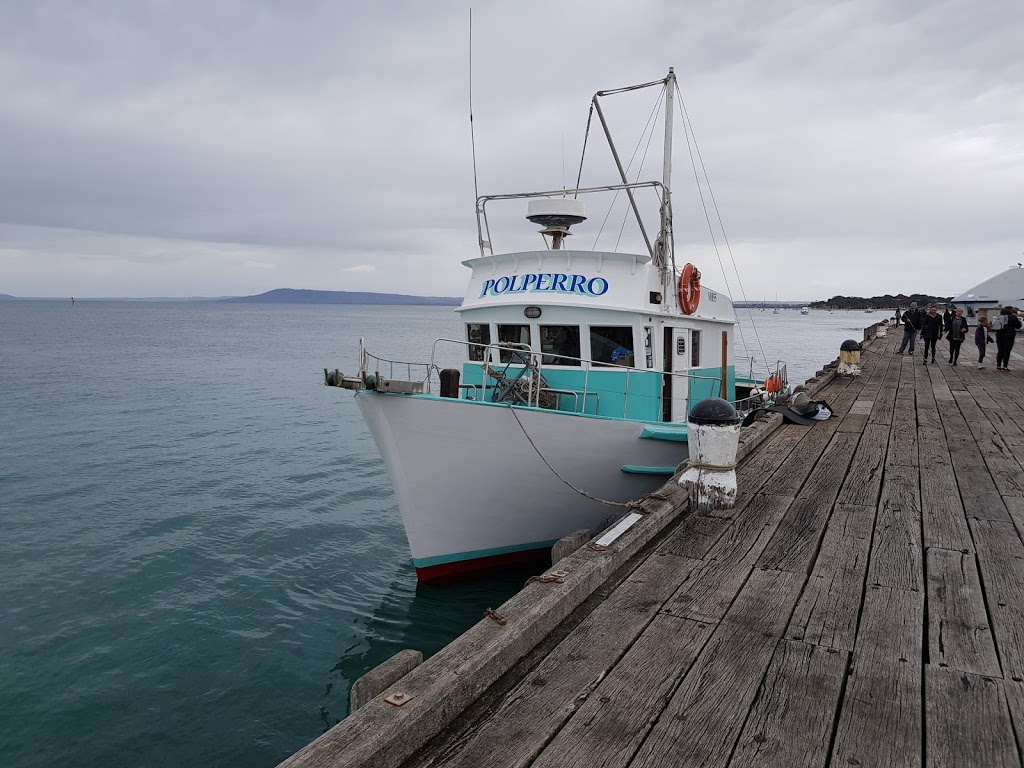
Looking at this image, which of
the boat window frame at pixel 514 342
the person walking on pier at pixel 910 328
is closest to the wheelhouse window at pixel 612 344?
the boat window frame at pixel 514 342

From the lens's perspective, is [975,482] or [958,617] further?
[975,482]

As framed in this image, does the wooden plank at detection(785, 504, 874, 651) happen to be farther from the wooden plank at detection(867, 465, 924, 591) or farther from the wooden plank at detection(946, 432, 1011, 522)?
the wooden plank at detection(946, 432, 1011, 522)

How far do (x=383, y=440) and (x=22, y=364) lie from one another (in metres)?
40.0

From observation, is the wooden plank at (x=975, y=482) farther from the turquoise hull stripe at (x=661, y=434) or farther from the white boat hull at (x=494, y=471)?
the white boat hull at (x=494, y=471)

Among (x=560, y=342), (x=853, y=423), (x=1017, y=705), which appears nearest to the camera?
(x=1017, y=705)

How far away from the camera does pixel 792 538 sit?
473 centimetres

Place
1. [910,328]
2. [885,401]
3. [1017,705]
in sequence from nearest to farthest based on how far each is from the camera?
[1017,705] → [885,401] → [910,328]

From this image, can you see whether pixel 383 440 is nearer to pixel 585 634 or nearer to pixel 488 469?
pixel 488 469

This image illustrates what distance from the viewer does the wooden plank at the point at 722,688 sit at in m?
2.49

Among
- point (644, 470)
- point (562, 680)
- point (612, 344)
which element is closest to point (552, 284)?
point (612, 344)

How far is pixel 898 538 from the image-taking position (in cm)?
473

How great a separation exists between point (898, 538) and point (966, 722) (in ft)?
7.55

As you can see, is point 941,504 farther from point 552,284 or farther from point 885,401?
point 885,401

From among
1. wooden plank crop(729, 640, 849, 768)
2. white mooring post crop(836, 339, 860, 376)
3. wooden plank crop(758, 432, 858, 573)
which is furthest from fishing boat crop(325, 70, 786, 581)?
white mooring post crop(836, 339, 860, 376)
